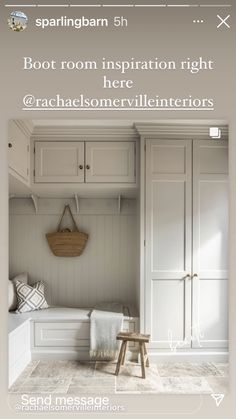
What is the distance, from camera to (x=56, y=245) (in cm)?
179

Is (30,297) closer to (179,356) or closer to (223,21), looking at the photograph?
(179,356)

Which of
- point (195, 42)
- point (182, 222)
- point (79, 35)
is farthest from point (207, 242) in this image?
point (79, 35)

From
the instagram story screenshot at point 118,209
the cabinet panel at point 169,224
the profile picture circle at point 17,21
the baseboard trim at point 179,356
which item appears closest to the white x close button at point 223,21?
the instagram story screenshot at point 118,209

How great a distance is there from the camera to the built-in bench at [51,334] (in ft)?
4.75

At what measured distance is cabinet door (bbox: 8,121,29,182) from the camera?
132 centimetres

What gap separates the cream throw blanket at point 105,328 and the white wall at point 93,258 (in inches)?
2.7

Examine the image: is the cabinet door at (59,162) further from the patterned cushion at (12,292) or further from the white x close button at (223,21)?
the white x close button at (223,21)

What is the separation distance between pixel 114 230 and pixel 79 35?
3.31 ft

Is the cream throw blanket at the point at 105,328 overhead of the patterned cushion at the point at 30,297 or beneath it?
beneath

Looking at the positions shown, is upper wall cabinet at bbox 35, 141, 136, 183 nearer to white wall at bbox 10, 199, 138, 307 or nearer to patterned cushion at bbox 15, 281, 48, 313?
white wall at bbox 10, 199, 138, 307

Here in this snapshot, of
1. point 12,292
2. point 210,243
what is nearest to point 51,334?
point 12,292

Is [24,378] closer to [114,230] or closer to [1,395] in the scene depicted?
[1,395]

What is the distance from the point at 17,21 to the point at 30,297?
1.03 meters

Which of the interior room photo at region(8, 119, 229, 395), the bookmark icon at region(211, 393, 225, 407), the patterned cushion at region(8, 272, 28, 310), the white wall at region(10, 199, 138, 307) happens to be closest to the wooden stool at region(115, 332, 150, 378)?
the interior room photo at region(8, 119, 229, 395)
